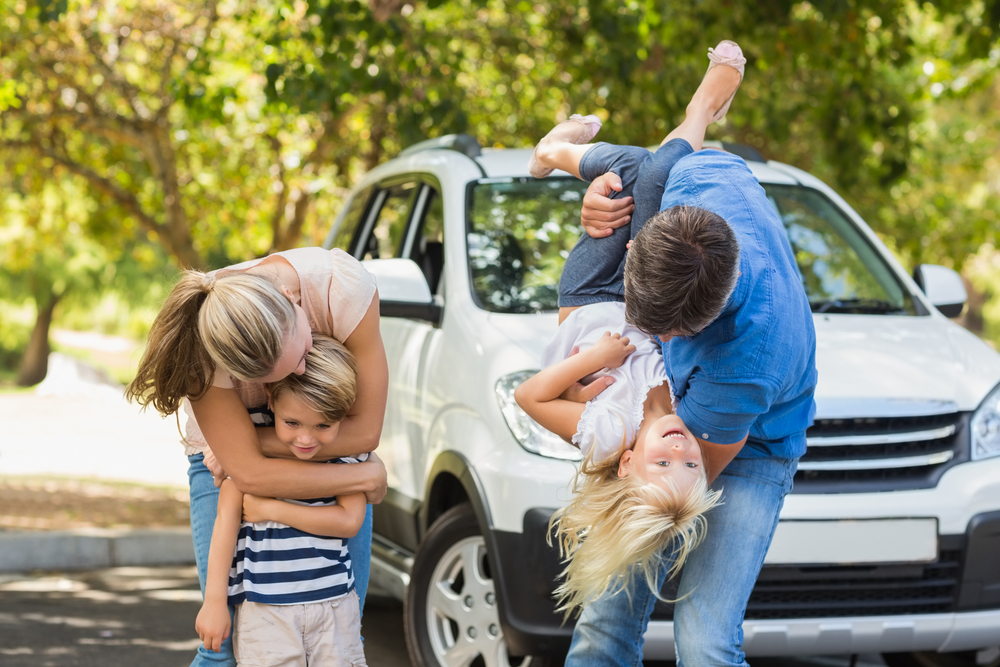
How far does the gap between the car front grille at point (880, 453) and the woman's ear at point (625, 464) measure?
3.79 ft

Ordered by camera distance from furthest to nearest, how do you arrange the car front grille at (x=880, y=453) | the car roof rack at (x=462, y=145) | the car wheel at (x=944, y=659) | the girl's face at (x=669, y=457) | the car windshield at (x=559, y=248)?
the car roof rack at (x=462, y=145) → the car wheel at (x=944, y=659) → the car windshield at (x=559, y=248) → the car front grille at (x=880, y=453) → the girl's face at (x=669, y=457)

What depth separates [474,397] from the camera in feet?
11.6

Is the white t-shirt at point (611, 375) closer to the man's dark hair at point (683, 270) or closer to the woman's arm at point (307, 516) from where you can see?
the man's dark hair at point (683, 270)

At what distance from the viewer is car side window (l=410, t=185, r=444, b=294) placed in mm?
4637

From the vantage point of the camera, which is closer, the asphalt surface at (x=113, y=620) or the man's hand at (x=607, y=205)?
the man's hand at (x=607, y=205)

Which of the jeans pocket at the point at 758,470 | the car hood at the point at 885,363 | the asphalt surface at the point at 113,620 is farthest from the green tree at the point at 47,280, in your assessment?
the jeans pocket at the point at 758,470

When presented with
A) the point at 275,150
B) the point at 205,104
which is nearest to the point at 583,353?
the point at 205,104

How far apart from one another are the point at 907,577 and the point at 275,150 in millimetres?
7735

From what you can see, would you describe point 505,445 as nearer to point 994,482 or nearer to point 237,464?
point 237,464

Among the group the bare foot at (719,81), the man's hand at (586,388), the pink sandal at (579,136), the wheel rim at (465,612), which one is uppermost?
the bare foot at (719,81)

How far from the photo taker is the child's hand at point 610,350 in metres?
2.36

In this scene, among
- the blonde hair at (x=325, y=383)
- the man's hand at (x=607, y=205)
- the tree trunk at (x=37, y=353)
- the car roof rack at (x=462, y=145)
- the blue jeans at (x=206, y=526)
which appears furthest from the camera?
the tree trunk at (x=37, y=353)

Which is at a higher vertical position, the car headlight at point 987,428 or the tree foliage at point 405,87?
the tree foliage at point 405,87

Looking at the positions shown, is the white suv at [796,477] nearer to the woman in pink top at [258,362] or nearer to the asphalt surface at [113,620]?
the woman in pink top at [258,362]
